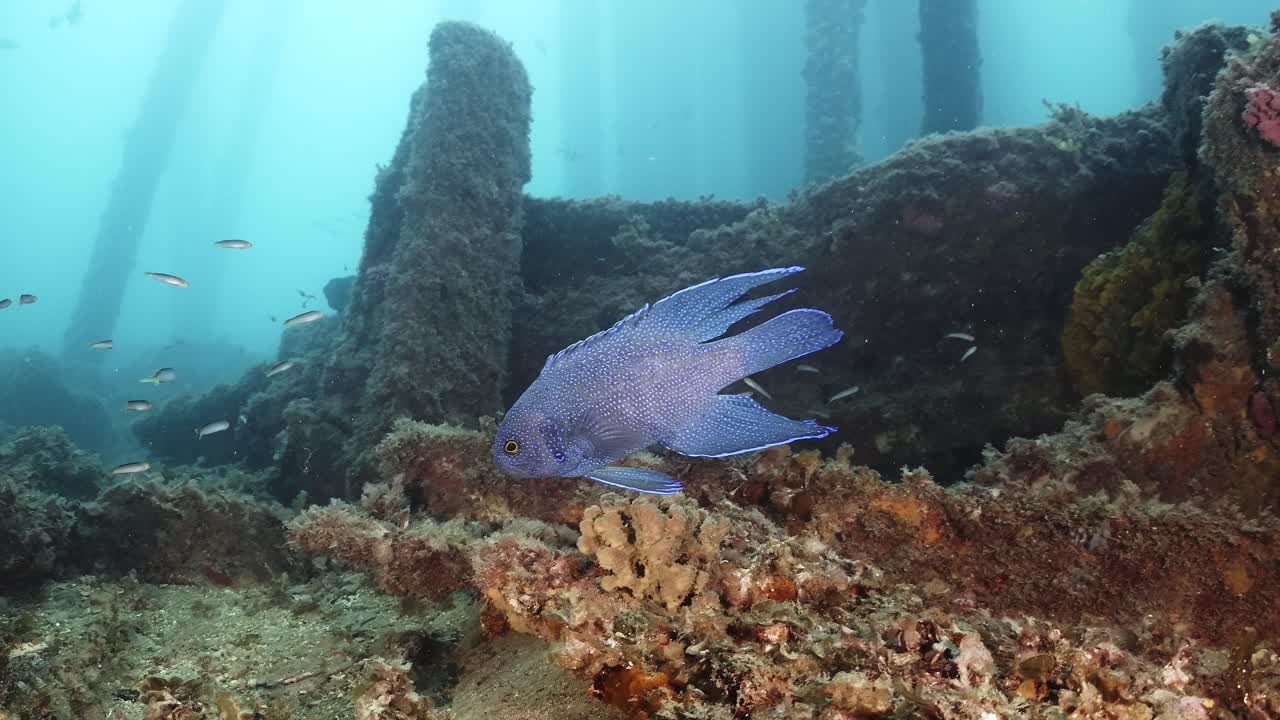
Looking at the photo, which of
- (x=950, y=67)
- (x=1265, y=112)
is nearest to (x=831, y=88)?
(x=950, y=67)

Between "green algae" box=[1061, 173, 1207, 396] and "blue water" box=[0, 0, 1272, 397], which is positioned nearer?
"green algae" box=[1061, 173, 1207, 396]

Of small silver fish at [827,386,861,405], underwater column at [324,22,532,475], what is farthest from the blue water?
small silver fish at [827,386,861,405]

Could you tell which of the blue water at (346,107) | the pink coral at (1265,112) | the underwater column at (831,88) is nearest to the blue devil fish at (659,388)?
the pink coral at (1265,112)

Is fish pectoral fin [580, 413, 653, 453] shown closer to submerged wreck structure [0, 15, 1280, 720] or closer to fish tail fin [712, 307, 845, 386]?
submerged wreck structure [0, 15, 1280, 720]

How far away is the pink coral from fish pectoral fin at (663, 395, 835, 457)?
333 centimetres

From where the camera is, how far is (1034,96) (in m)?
106

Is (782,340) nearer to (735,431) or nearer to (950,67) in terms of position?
(735,431)

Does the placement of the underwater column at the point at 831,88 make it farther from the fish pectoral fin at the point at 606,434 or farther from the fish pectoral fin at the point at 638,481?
the fish pectoral fin at the point at 638,481

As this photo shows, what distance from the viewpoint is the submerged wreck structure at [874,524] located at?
198 cm

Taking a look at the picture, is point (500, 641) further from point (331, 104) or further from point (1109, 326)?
point (331, 104)

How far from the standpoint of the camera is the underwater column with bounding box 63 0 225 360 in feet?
115

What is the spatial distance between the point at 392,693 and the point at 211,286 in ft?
288

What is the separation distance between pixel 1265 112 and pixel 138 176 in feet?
172

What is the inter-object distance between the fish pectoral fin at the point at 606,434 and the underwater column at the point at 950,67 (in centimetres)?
2182
